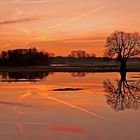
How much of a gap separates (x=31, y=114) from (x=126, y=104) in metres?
6.05

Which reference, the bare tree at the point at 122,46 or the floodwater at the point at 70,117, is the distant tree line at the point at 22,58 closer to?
the bare tree at the point at 122,46

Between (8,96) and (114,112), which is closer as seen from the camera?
(114,112)

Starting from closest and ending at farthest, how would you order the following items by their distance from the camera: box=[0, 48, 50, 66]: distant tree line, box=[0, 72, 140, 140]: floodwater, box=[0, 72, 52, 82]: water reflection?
box=[0, 72, 140, 140]: floodwater
box=[0, 72, 52, 82]: water reflection
box=[0, 48, 50, 66]: distant tree line

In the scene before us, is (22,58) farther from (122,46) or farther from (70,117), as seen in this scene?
(70,117)

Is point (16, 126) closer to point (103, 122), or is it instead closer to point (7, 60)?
point (103, 122)

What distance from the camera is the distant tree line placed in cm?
14634

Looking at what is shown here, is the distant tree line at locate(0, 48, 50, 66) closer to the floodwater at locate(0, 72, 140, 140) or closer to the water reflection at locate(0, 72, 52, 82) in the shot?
the water reflection at locate(0, 72, 52, 82)

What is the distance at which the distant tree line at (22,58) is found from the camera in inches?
5761

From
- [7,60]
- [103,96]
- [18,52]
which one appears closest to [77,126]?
[103,96]

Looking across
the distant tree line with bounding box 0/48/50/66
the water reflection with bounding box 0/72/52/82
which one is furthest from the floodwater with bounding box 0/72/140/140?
the distant tree line with bounding box 0/48/50/66

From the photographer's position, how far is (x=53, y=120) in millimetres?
18969

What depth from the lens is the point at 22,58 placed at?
153 metres

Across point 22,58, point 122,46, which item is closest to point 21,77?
point 122,46

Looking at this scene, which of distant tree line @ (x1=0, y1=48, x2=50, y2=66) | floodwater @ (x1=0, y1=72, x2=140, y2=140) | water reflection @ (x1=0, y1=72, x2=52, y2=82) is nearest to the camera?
floodwater @ (x1=0, y1=72, x2=140, y2=140)
